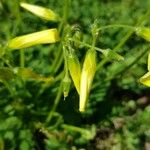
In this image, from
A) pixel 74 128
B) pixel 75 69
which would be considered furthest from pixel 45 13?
pixel 74 128

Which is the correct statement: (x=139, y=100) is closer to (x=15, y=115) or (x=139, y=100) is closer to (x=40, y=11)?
(x=15, y=115)

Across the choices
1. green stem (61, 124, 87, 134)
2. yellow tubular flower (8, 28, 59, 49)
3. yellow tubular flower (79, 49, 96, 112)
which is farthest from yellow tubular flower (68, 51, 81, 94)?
green stem (61, 124, 87, 134)

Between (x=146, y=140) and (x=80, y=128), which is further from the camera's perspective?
(x=146, y=140)

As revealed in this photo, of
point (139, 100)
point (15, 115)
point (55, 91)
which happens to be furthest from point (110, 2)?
point (15, 115)

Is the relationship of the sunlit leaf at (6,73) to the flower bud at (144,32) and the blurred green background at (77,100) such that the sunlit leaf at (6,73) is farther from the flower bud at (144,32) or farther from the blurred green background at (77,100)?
the flower bud at (144,32)

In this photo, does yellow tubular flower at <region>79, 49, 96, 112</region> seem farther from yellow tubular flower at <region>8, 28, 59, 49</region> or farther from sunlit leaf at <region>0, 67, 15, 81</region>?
sunlit leaf at <region>0, 67, 15, 81</region>

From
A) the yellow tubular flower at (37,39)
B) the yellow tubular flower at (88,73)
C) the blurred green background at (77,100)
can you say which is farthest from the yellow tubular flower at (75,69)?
the blurred green background at (77,100)
